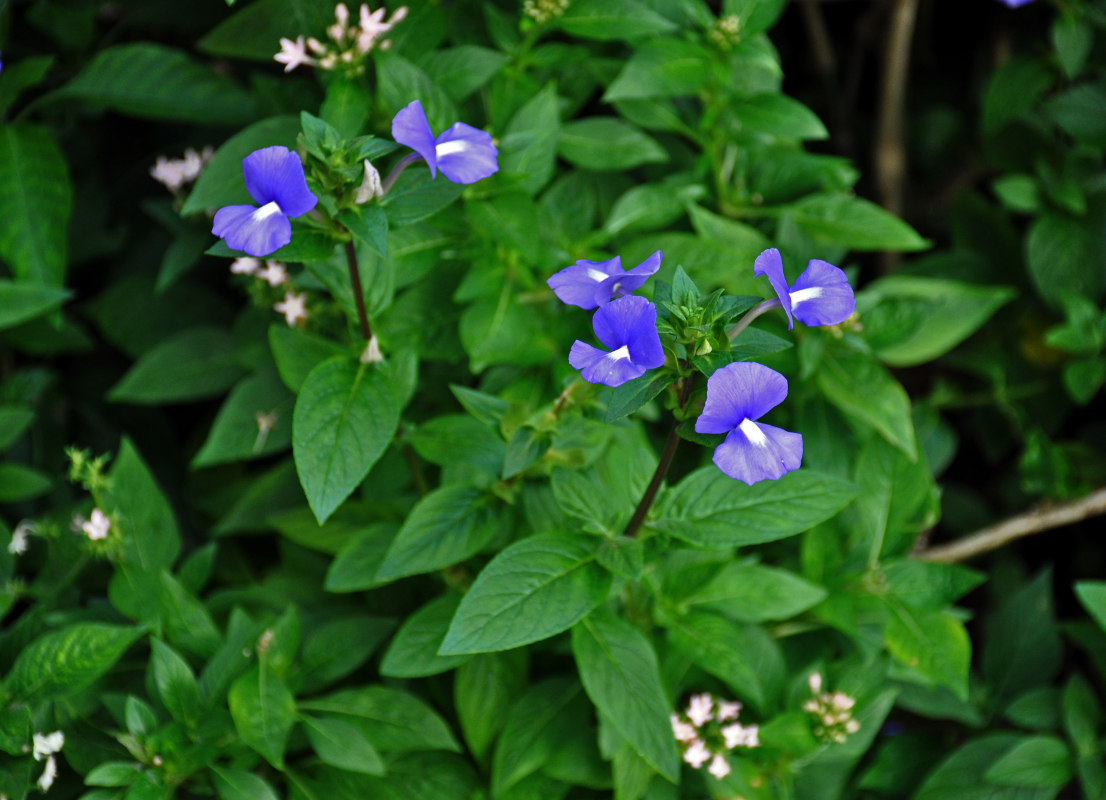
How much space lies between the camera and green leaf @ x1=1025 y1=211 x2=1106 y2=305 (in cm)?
218

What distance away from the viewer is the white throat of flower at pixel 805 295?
105 centimetres

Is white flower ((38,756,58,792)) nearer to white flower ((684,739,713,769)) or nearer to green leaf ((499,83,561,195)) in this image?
white flower ((684,739,713,769))

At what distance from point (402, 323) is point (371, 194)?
477 millimetres

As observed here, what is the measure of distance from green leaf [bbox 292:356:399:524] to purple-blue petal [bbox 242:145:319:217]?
0.32 m

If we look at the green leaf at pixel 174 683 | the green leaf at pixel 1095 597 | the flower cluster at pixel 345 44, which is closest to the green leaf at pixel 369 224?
the flower cluster at pixel 345 44

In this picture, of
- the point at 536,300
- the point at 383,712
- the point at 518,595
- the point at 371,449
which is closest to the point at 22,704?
the point at 383,712

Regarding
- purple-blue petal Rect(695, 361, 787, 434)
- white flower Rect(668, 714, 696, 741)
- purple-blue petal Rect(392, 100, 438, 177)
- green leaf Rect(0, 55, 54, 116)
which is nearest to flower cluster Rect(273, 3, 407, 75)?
purple-blue petal Rect(392, 100, 438, 177)

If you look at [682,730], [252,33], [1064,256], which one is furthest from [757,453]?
[1064,256]

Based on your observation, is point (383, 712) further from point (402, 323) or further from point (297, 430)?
point (402, 323)

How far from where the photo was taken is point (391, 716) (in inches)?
60.1

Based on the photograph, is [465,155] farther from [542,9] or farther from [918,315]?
[918,315]

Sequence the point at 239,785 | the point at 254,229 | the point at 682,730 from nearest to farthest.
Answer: the point at 254,229 → the point at 239,785 → the point at 682,730

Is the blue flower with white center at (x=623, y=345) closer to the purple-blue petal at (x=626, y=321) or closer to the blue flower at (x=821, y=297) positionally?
the purple-blue petal at (x=626, y=321)

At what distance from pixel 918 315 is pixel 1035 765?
894mm
